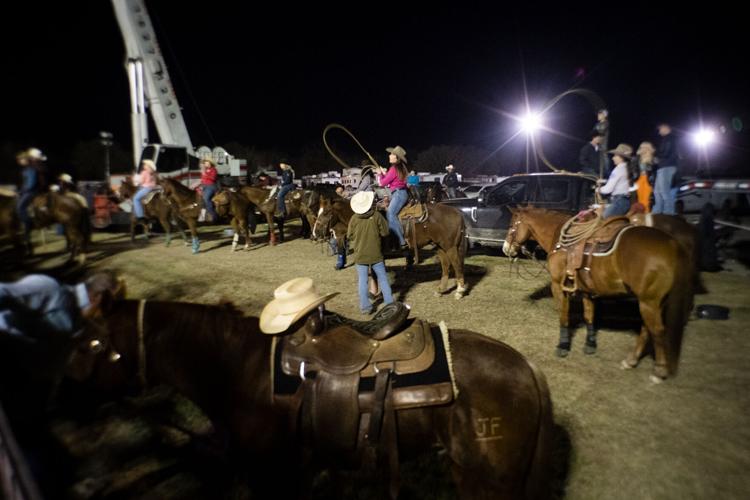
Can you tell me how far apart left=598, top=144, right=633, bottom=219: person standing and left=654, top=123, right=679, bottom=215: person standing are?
2880 millimetres

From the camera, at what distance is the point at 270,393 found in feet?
6.93

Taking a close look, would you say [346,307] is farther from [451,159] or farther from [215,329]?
[451,159]

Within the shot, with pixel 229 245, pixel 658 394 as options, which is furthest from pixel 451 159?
pixel 658 394

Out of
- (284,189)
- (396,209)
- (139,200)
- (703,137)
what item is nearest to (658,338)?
(396,209)

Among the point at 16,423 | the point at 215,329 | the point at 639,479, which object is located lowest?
the point at 639,479

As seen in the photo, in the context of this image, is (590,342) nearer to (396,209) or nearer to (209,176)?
(396,209)

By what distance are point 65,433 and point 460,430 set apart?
12.2ft

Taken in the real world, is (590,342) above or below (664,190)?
below

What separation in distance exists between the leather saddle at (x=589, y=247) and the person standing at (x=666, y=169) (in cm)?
529

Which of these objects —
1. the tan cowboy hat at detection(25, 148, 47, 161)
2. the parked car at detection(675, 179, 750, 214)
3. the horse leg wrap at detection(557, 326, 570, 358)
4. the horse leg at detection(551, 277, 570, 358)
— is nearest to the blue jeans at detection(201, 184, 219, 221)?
the tan cowboy hat at detection(25, 148, 47, 161)

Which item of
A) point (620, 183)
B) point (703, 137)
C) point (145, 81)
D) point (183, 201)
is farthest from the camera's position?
point (145, 81)

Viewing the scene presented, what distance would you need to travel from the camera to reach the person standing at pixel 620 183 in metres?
6.54

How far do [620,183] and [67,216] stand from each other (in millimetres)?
13487

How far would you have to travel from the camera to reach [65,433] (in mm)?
3494
